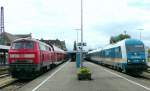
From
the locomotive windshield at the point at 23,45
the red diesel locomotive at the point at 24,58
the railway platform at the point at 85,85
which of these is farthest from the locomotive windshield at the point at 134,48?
the locomotive windshield at the point at 23,45

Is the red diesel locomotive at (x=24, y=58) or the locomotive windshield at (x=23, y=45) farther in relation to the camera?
the locomotive windshield at (x=23, y=45)

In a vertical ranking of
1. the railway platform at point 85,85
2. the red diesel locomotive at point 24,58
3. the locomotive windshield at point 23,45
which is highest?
the locomotive windshield at point 23,45

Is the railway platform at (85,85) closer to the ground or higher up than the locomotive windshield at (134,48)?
closer to the ground

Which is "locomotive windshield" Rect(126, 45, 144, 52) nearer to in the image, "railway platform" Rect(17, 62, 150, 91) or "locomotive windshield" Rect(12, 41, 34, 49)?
"railway platform" Rect(17, 62, 150, 91)

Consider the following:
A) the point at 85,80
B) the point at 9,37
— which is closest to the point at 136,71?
the point at 85,80

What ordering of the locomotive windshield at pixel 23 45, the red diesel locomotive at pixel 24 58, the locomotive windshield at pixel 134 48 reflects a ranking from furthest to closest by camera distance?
the locomotive windshield at pixel 134 48
the locomotive windshield at pixel 23 45
the red diesel locomotive at pixel 24 58

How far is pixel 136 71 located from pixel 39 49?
920 cm

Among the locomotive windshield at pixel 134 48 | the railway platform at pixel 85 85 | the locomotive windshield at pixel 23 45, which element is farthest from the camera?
the locomotive windshield at pixel 134 48

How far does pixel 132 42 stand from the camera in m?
33.3

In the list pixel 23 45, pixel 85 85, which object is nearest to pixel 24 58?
pixel 23 45

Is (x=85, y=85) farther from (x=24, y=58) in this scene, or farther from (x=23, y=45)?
(x=23, y=45)

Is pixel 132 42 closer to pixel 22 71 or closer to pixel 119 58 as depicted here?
pixel 119 58

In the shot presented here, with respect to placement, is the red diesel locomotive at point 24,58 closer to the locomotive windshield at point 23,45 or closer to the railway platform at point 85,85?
the locomotive windshield at point 23,45

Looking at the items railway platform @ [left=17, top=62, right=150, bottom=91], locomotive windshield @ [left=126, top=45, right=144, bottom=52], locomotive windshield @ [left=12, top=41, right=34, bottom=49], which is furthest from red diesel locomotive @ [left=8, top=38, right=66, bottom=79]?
locomotive windshield @ [left=126, top=45, right=144, bottom=52]
